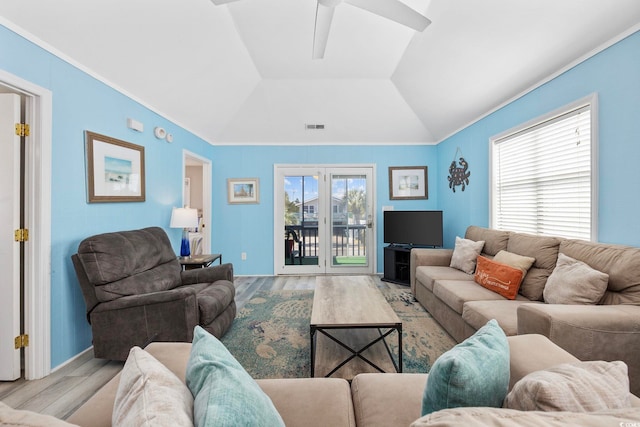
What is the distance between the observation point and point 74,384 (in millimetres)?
2020

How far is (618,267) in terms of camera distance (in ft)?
6.18

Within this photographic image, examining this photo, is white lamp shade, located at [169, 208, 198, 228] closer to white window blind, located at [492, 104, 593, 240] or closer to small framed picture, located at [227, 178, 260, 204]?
small framed picture, located at [227, 178, 260, 204]

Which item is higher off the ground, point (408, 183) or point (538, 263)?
point (408, 183)

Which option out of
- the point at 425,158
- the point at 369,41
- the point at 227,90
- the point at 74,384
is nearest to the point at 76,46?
the point at 227,90

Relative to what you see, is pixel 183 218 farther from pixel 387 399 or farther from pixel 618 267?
pixel 618 267

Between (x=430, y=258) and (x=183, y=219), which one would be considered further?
(x=430, y=258)

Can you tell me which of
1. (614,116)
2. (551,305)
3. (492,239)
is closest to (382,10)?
(614,116)

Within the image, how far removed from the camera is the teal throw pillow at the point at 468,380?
74 cm

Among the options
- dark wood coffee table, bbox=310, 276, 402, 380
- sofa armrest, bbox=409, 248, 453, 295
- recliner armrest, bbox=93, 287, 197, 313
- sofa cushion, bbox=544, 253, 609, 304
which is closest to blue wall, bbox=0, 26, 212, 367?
recliner armrest, bbox=93, 287, 197, 313

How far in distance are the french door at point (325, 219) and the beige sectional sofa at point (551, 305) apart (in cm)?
190

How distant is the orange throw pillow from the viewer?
2.44 metres

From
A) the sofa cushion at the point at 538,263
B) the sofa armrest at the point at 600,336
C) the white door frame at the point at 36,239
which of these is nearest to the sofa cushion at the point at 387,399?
the sofa armrest at the point at 600,336

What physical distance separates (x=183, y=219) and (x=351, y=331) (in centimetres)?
245

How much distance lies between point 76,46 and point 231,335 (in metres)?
2.82
